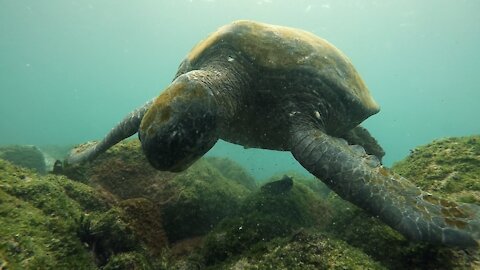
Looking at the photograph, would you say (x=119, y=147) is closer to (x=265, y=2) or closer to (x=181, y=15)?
(x=265, y=2)

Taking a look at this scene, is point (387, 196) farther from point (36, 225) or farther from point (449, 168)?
point (36, 225)

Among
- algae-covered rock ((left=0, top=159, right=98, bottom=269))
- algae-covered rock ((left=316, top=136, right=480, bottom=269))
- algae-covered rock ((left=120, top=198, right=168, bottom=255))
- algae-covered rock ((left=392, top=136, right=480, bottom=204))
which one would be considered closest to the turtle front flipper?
algae-covered rock ((left=316, top=136, right=480, bottom=269))

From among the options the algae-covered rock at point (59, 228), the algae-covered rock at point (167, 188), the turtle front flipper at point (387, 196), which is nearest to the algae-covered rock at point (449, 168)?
the turtle front flipper at point (387, 196)

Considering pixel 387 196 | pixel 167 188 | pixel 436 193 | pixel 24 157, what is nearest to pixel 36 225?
pixel 167 188

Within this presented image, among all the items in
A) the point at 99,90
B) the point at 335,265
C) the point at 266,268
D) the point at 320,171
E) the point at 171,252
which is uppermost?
the point at 320,171

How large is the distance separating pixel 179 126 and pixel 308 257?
195cm

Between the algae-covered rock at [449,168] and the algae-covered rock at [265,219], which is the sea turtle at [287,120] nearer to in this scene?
the algae-covered rock at [449,168]

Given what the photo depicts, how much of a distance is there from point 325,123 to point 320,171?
1567mm

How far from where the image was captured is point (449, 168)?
14.4 ft

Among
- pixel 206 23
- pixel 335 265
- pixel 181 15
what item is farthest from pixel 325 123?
pixel 206 23

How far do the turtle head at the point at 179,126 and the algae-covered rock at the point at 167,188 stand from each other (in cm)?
123

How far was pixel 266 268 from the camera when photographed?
2977 millimetres

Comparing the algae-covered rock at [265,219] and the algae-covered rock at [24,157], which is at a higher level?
the algae-covered rock at [265,219]

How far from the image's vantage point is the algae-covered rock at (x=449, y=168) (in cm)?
396
